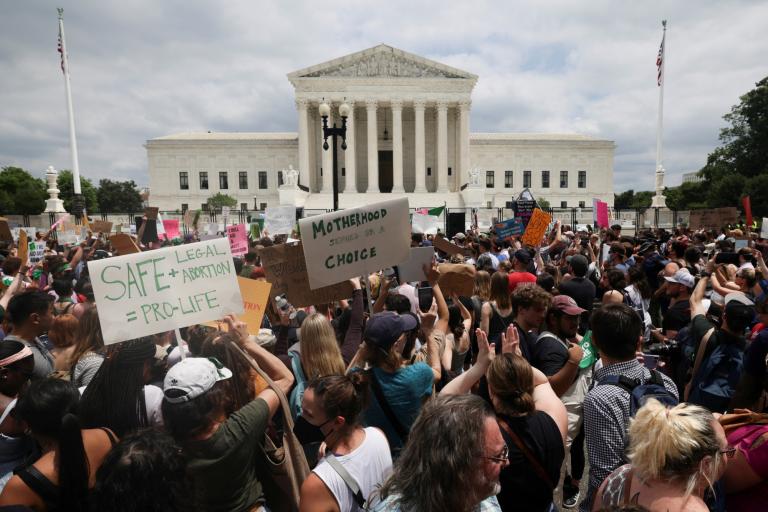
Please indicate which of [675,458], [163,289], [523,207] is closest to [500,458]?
[675,458]

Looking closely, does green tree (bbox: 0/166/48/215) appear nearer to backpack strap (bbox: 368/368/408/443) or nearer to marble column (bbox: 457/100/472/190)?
marble column (bbox: 457/100/472/190)

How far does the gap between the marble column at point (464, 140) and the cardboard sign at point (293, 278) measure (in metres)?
47.7

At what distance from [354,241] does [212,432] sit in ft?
7.68

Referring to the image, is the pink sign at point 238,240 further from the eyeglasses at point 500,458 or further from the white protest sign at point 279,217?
the eyeglasses at point 500,458

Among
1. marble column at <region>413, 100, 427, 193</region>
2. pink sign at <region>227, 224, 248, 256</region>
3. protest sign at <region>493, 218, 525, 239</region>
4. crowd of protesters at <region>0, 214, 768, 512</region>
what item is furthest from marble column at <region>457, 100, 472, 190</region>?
crowd of protesters at <region>0, 214, 768, 512</region>

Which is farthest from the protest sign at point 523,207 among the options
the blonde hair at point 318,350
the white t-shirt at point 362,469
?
the white t-shirt at point 362,469

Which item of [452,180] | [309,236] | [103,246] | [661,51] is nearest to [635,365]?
[309,236]

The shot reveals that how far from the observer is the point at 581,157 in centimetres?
6025

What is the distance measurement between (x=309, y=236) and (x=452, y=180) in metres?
52.0

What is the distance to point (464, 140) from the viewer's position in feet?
171

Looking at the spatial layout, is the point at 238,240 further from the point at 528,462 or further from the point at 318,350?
the point at 528,462

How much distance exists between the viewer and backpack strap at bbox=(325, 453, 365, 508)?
2156 millimetres

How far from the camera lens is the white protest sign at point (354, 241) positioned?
4.22m

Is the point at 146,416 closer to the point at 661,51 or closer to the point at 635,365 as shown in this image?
the point at 635,365
